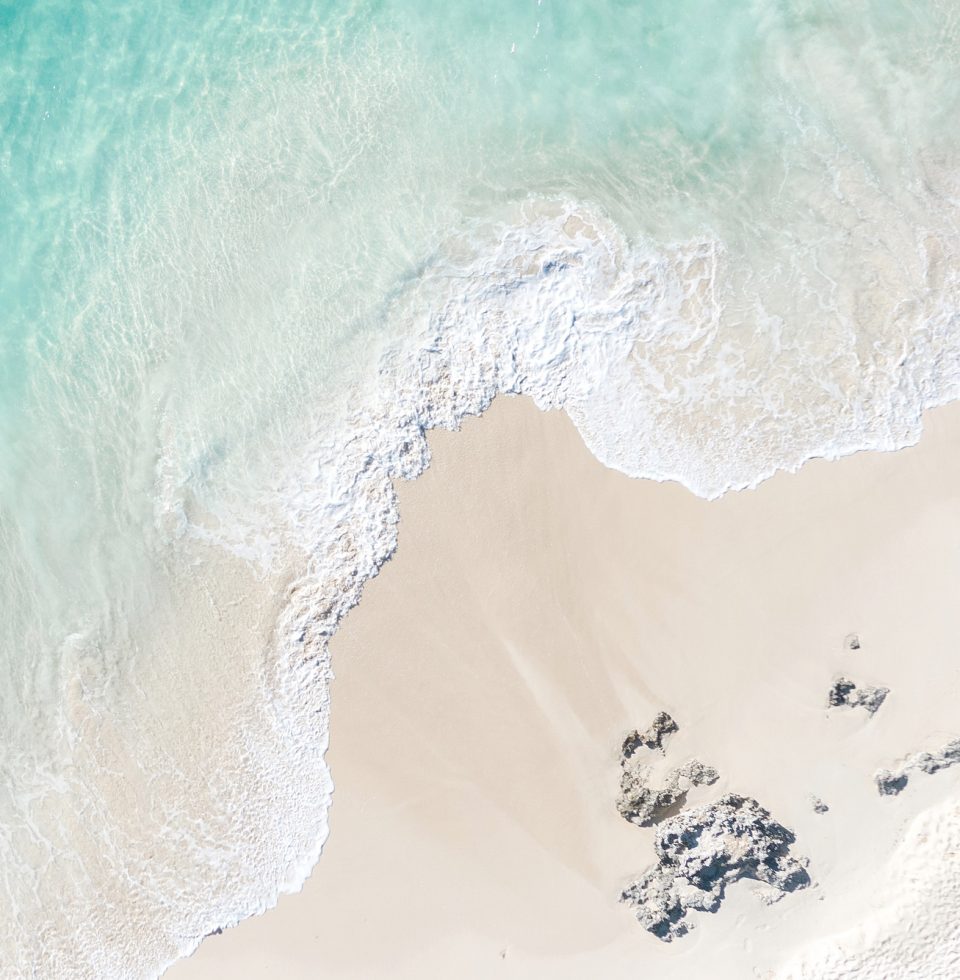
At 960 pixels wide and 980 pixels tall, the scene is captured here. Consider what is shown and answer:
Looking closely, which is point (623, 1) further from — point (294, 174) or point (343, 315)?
point (343, 315)

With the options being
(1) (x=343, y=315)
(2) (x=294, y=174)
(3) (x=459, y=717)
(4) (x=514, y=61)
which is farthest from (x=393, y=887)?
(4) (x=514, y=61)

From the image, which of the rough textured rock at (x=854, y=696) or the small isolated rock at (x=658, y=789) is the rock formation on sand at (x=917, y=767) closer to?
the rough textured rock at (x=854, y=696)

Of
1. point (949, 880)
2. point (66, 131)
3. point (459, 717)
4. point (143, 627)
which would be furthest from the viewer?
point (66, 131)

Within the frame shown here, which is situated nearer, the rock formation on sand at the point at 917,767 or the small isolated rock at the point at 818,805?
the rock formation on sand at the point at 917,767

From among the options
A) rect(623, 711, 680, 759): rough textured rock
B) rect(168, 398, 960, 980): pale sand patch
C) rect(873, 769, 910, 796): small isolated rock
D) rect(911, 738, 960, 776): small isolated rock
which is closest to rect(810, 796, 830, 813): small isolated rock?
rect(168, 398, 960, 980): pale sand patch

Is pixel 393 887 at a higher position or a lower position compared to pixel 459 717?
lower

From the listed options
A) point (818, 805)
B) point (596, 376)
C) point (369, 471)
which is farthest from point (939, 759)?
point (369, 471)

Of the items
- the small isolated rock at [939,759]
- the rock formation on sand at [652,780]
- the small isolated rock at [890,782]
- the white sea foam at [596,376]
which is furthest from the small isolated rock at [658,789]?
the white sea foam at [596,376]
